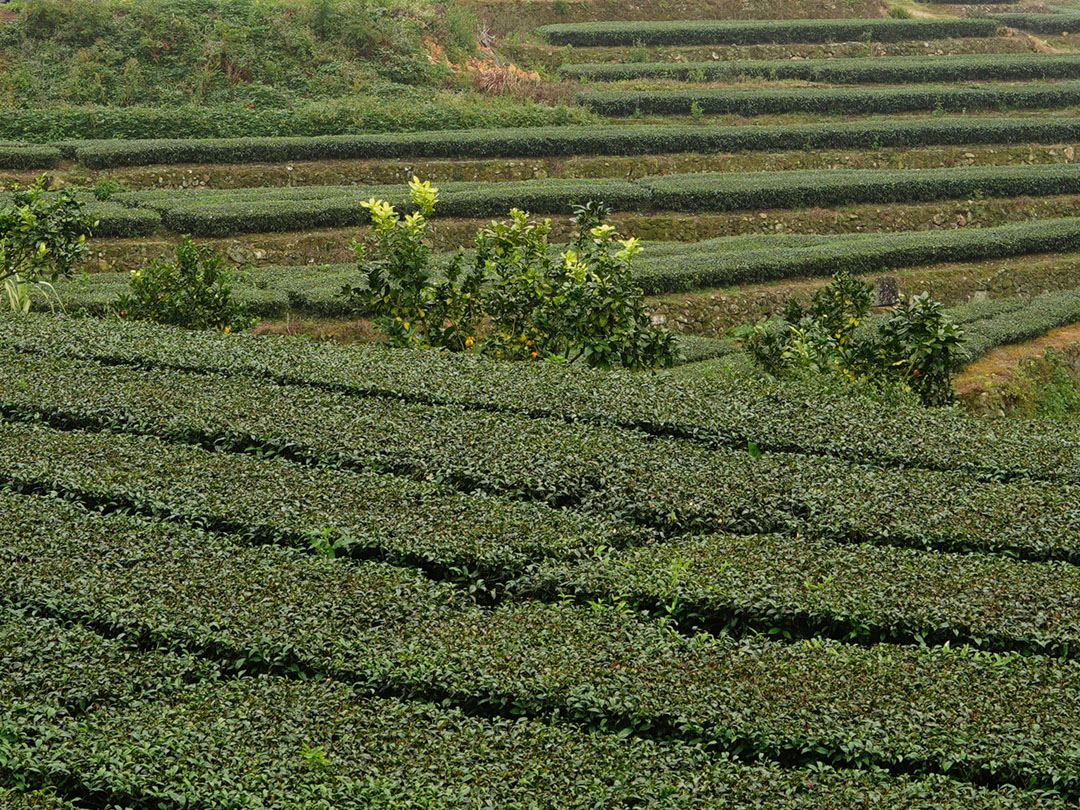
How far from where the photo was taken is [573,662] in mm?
6645

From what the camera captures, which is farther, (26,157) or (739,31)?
(739,31)

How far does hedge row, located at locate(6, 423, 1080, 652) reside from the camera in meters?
7.20

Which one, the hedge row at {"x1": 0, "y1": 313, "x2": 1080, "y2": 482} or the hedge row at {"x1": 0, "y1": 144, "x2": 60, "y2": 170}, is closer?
the hedge row at {"x1": 0, "y1": 313, "x2": 1080, "y2": 482}

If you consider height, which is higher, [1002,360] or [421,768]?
[421,768]

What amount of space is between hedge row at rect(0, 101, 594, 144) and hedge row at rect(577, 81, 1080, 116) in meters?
1.35

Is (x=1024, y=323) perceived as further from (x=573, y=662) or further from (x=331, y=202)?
(x=573, y=662)

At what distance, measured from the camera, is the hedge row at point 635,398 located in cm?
948

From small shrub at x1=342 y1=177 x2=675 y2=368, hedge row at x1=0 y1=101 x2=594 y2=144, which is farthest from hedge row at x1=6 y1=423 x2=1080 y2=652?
hedge row at x1=0 y1=101 x2=594 y2=144

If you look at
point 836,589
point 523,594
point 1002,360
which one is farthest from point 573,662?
point 1002,360

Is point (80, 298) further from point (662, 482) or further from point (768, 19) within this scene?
point (768, 19)

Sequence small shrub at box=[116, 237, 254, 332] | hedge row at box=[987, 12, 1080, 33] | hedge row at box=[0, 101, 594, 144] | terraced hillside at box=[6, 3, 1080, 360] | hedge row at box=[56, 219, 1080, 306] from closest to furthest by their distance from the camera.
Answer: small shrub at box=[116, 237, 254, 332] < hedge row at box=[56, 219, 1080, 306] < terraced hillside at box=[6, 3, 1080, 360] < hedge row at box=[0, 101, 594, 144] < hedge row at box=[987, 12, 1080, 33]

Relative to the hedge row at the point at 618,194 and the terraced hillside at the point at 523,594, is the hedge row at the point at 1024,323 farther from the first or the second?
the terraced hillside at the point at 523,594

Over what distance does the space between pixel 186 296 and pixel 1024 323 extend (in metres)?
10.9

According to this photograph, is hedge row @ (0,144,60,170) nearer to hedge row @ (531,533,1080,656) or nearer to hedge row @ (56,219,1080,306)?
hedge row @ (56,219,1080,306)
